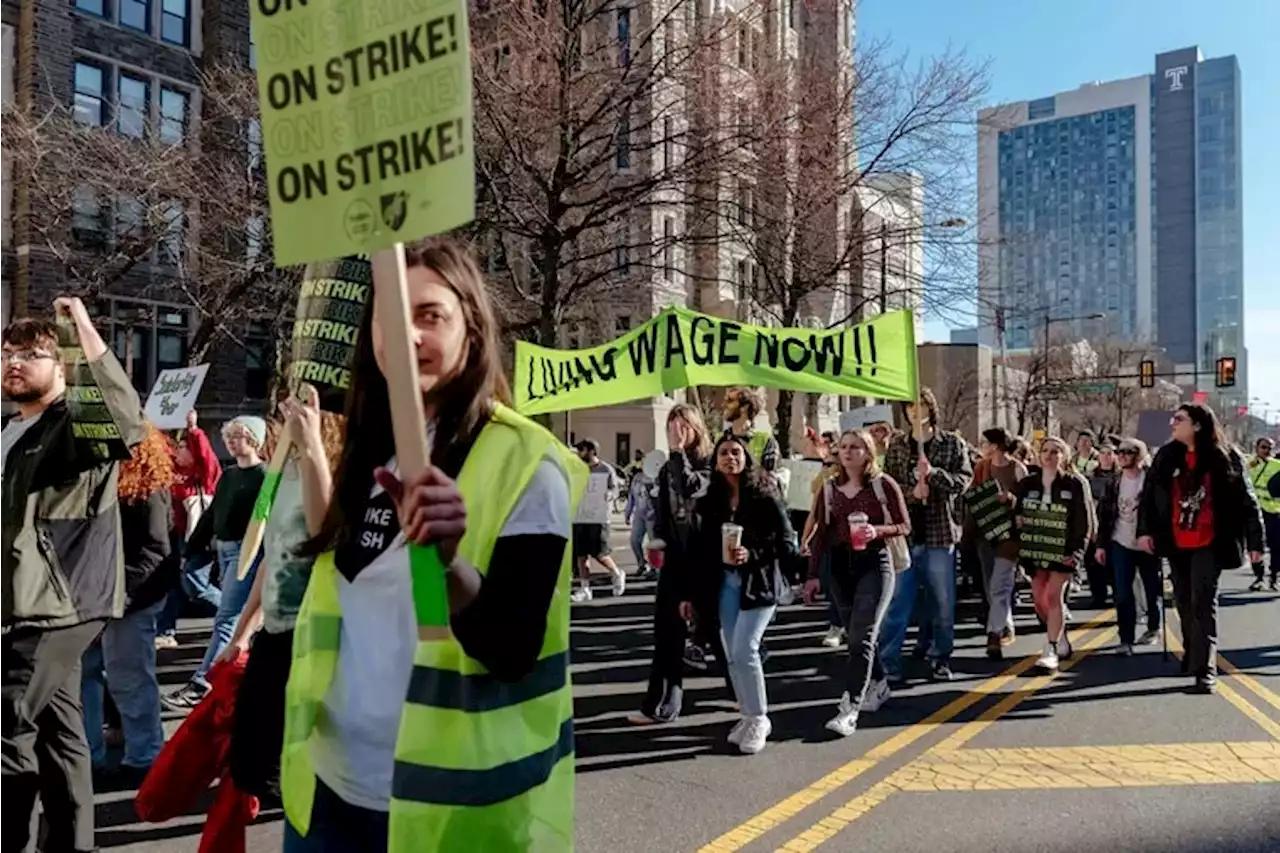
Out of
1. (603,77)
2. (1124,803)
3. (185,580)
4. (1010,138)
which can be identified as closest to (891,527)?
(1124,803)

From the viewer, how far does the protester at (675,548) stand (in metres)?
6.60

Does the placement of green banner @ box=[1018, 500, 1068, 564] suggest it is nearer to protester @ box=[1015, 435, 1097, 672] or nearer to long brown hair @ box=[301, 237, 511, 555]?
protester @ box=[1015, 435, 1097, 672]

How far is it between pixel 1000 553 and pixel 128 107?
2006cm

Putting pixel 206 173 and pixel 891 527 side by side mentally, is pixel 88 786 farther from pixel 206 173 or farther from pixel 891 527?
pixel 206 173

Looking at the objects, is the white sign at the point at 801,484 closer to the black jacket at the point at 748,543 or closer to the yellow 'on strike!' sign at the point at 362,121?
the black jacket at the point at 748,543

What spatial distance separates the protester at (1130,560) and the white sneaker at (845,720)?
3.76m

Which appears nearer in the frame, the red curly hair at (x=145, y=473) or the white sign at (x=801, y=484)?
the red curly hair at (x=145, y=473)

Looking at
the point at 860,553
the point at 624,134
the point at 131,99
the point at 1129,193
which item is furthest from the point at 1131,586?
the point at 1129,193

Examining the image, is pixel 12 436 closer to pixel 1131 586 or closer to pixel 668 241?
pixel 1131 586

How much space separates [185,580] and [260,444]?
1926mm

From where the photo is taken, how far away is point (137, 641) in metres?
5.59

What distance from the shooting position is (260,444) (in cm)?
696

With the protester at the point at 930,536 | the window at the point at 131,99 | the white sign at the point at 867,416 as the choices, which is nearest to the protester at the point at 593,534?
the white sign at the point at 867,416

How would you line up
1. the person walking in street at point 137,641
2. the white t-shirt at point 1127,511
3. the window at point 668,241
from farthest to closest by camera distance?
the window at point 668,241 < the white t-shirt at point 1127,511 < the person walking in street at point 137,641
